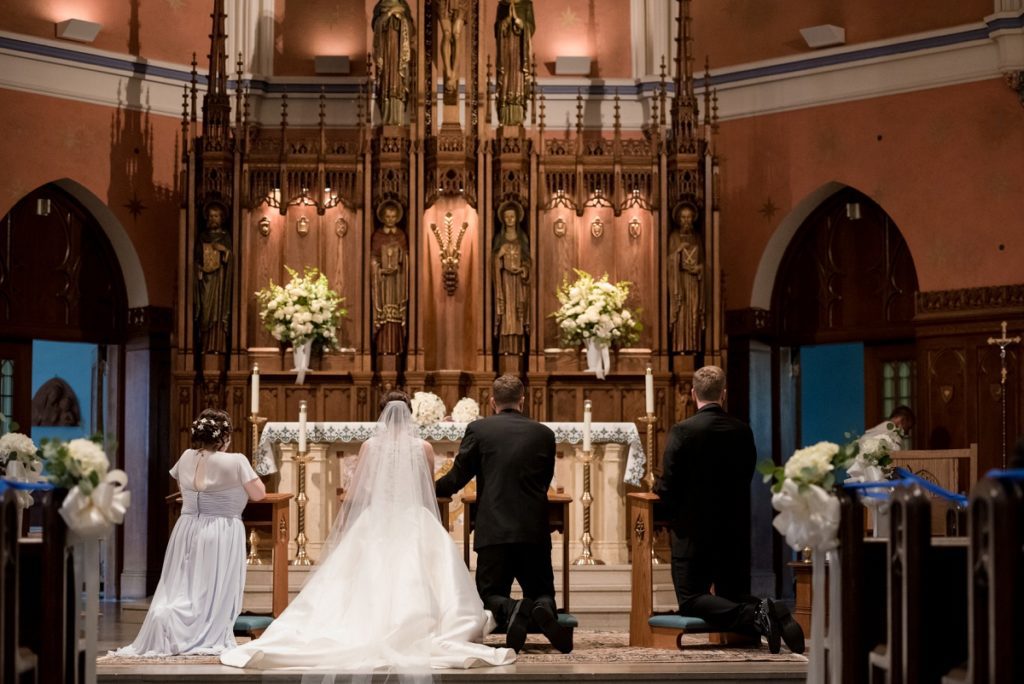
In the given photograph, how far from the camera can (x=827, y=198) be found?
605 inches

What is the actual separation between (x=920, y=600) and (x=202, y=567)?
5.09 meters

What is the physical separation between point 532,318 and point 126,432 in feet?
15.0

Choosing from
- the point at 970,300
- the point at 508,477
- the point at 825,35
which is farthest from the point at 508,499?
the point at 825,35

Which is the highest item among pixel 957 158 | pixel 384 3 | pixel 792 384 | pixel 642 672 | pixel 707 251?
pixel 384 3

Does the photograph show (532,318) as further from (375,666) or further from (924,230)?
(375,666)

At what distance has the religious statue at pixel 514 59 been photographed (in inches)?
569

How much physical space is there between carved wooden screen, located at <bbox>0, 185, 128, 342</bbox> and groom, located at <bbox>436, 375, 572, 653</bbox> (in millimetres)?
7425

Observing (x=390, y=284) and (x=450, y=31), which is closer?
(x=390, y=284)

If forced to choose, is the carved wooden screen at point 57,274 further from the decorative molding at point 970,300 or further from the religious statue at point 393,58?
the decorative molding at point 970,300

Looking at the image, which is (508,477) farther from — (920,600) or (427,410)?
(427,410)

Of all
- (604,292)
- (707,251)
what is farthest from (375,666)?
(707,251)

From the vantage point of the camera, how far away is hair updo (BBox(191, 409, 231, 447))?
349 inches

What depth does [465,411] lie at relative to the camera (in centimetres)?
1301

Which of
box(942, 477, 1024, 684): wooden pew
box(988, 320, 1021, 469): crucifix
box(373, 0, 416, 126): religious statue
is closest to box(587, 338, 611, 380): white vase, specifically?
box(373, 0, 416, 126): religious statue
